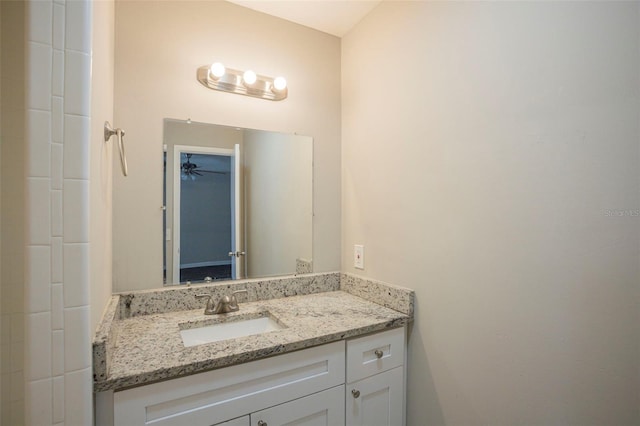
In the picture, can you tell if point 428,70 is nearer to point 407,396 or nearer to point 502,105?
point 502,105

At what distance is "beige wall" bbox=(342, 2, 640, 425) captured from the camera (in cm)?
79

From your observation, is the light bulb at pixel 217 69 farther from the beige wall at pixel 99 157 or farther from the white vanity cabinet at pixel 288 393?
the white vanity cabinet at pixel 288 393

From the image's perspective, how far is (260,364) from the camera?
101cm

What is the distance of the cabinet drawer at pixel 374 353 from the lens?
1.20 meters

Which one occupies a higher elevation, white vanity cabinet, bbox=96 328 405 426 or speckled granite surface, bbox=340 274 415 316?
speckled granite surface, bbox=340 274 415 316

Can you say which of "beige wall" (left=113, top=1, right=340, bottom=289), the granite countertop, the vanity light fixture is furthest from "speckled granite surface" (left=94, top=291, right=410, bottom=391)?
the vanity light fixture

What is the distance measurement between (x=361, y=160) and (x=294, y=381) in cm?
112

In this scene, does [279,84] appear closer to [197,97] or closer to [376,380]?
[197,97]

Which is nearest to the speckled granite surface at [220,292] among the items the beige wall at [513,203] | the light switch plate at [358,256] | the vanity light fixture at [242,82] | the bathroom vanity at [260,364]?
the bathroom vanity at [260,364]

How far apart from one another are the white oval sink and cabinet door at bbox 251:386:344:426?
0.95 ft

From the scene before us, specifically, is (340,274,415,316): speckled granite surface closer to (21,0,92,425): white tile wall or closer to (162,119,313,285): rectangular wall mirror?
(162,119,313,285): rectangular wall mirror

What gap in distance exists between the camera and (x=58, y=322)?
0.69 metres

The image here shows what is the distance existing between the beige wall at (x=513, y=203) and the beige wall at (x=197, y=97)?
0.38m

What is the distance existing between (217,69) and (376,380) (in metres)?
1.55
